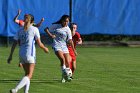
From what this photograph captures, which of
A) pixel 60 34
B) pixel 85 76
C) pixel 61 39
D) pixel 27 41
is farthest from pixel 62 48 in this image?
pixel 27 41

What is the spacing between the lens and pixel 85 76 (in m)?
17.8

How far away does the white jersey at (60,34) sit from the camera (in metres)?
16.2

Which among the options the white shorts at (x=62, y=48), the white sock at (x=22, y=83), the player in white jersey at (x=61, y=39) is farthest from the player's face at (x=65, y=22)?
the white sock at (x=22, y=83)

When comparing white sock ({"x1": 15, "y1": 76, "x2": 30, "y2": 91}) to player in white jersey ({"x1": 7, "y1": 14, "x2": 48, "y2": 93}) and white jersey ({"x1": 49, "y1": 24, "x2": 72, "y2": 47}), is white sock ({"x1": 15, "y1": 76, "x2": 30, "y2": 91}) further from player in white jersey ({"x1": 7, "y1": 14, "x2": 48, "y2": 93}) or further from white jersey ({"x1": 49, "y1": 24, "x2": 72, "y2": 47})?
white jersey ({"x1": 49, "y1": 24, "x2": 72, "y2": 47})

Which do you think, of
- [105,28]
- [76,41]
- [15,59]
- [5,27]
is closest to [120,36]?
[105,28]

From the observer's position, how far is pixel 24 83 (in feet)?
40.2

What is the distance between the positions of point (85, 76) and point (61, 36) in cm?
212

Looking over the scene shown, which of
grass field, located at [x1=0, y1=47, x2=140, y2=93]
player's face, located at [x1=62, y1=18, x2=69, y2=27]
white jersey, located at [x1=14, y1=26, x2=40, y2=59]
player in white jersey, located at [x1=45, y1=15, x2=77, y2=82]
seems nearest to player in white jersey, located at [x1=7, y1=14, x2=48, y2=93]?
white jersey, located at [x1=14, y1=26, x2=40, y2=59]

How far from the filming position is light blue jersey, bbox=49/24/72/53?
16188 millimetres

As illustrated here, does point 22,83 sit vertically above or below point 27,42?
below

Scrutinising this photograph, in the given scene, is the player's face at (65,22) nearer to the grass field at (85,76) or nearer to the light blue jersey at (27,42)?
the grass field at (85,76)

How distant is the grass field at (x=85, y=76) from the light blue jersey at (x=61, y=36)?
0.99 m

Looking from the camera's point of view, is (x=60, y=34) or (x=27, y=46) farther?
(x=60, y=34)

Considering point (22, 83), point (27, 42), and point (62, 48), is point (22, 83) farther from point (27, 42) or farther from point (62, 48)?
point (62, 48)
